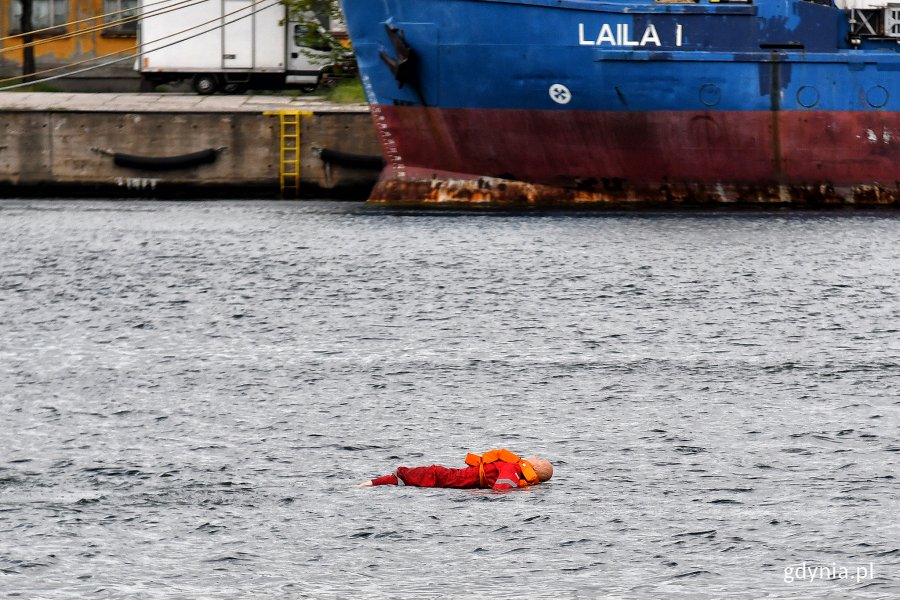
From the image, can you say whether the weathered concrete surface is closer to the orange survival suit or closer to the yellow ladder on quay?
the yellow ladder on quay

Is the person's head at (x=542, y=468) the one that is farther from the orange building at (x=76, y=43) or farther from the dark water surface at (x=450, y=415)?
the orange building at (x=76, y=43)

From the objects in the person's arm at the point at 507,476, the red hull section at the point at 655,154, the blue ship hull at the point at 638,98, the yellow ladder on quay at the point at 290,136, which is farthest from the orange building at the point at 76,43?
the person's arm at the point at 507,476

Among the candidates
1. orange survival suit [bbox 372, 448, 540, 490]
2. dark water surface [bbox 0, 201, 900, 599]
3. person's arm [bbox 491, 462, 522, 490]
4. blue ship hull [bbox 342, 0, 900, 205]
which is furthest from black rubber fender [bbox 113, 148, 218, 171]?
person's arm [bbox 491, 462, 522, 490]

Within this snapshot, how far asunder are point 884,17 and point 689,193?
577 centimetres

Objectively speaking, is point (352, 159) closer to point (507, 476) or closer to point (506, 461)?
point (506, 461)

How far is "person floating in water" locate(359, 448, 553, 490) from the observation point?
13547mm

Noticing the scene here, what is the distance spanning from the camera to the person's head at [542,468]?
13.5 meters

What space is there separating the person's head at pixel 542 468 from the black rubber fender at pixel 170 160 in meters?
28.0

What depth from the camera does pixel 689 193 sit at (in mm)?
36406

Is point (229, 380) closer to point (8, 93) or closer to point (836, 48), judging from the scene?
point (836, 48)

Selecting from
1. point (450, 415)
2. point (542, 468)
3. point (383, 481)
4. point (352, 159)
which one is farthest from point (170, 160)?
point (542, 468)

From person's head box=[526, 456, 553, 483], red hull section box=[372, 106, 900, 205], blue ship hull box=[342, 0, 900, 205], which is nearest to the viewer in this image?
person's head box=[526, 456, 553, 483]

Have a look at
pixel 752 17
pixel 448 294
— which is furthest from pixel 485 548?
pixel 752 17

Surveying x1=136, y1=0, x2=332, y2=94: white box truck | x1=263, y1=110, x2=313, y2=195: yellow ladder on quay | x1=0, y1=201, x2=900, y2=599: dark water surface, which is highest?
x1=136, y1=0, x2=332, y2=94: white box truck
